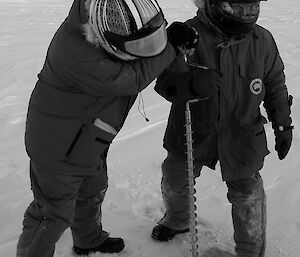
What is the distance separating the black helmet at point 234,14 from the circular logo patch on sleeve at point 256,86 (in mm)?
269

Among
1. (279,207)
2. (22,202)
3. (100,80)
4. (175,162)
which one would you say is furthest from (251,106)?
(22,202)

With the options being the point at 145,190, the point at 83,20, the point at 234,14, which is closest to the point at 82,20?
the point at 83,20

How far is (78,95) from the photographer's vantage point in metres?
1.92

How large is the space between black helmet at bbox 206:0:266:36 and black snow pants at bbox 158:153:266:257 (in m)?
0.82

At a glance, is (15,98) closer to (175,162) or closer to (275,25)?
(175,162)

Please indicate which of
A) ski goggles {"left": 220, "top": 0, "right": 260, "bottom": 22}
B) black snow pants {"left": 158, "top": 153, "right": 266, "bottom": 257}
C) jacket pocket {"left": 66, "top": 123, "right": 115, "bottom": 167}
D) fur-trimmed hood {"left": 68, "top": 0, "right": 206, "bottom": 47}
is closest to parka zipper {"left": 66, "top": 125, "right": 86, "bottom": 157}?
jacket pocket {"left": 66, "top": 123, "right": 115, "bottom": 167}

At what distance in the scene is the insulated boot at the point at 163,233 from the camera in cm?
281

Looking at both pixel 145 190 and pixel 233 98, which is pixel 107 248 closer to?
pixel 145 190

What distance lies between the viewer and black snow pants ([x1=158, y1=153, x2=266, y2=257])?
7.95ft

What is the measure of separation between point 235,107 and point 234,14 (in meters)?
0.49

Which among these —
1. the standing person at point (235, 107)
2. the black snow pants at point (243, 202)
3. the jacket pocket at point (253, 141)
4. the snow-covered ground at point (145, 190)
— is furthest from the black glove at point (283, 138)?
the snow-covered ground at point (145, 190)

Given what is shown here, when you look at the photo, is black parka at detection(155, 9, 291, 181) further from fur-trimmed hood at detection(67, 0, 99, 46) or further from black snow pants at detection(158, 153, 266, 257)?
fur-trimmed hood at detection(67, 0, 99, 46)

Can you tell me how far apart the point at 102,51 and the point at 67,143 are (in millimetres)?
467

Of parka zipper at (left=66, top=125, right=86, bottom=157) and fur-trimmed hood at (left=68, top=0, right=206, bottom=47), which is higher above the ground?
fur-trimmed hood at (left=68, top=0, right=206, bottom=47)
